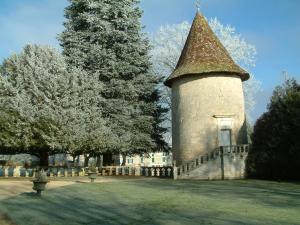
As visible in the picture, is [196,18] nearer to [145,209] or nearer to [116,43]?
[116,43]

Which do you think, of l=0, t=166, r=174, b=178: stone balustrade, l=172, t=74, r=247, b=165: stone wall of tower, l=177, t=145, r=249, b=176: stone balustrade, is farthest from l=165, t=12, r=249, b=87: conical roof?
l=0, t=166, r=174, b=178: stone balustrade

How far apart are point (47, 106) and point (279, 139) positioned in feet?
49.8

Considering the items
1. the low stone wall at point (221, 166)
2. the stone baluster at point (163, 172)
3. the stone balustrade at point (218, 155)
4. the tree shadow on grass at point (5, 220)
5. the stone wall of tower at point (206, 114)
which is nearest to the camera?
the tree shadow on grass at point (5, 220)

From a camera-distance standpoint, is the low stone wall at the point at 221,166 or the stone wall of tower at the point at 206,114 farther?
the stone wall of tower at the point at 206,114

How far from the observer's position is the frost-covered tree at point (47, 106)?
2795cm

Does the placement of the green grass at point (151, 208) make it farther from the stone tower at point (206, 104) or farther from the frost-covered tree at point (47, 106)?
the frost-covered tree at point (47, 106)

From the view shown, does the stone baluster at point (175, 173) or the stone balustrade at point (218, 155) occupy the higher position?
the stone balustrade at point (218, 155)

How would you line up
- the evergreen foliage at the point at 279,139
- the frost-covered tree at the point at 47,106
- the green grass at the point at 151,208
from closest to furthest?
1. the green grass at the point at 151,208
2. the evergreen foliage at the point at 279,139
3. the frost-covered tree at the point at 47,106

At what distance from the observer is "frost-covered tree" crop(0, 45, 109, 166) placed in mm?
27953

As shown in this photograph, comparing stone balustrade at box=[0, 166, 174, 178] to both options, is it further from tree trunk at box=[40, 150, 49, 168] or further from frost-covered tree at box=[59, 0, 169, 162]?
frost-covered tree at box=[59, 0, 169, 162]

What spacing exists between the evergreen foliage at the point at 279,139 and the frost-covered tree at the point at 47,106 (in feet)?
35.6

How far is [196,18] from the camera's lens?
3216 cm

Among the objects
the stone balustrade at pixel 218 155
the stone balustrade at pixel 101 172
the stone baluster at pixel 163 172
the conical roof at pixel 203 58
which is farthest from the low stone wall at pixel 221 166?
the conical roof at pixel 203 58

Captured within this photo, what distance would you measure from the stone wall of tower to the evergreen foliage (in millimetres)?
2397
